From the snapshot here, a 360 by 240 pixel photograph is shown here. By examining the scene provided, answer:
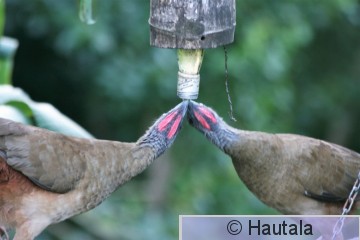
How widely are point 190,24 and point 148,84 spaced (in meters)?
3.62

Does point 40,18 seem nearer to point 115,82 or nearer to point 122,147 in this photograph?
point 115,82

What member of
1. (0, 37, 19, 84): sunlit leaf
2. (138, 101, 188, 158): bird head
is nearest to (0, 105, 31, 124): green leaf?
(0, 37, 19, 84): sunlit leaf

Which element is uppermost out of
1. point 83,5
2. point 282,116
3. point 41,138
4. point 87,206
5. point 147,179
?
point 83,5

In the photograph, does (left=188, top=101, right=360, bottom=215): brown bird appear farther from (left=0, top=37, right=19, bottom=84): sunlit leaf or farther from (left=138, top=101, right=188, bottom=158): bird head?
(left=0, top=37, right=19, bottom=84): sunlit leaf

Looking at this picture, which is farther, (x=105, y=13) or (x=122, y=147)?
(x=105, y=13)

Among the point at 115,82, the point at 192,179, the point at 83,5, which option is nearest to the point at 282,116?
the point at 192,179

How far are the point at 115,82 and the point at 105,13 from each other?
0.51 meters

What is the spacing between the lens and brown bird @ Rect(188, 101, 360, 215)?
13.9ft

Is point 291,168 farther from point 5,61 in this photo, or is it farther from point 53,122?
point 5,61

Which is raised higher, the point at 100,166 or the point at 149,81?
the point at 100,166

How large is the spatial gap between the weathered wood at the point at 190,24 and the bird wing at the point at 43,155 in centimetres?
54

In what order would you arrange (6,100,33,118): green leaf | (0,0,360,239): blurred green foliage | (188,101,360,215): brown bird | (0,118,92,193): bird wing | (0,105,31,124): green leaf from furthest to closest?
(0,0,360,239): blurred green foliage → (6,100,33,118): green leaf → (0,105,31,124): green leaf → (188,101,360,215): brown bird → (0,118,92,193): bird wing

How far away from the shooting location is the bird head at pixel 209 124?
4.10m

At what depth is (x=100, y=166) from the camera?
4.10 m
